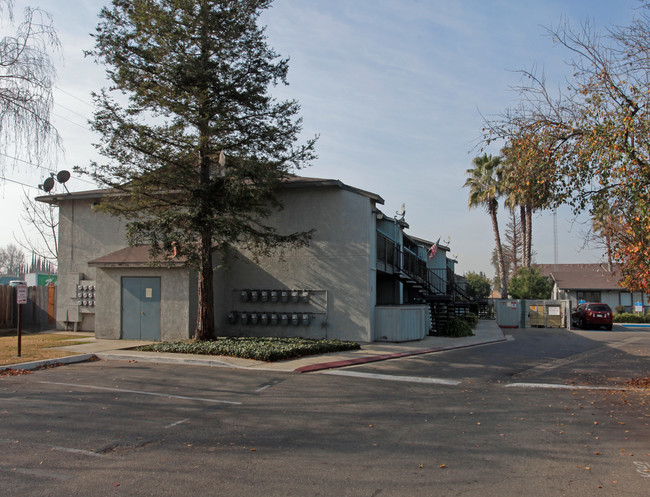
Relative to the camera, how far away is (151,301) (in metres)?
18.6

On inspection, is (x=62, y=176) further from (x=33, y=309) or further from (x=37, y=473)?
(x=37, y=473)

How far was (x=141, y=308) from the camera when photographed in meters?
18.7

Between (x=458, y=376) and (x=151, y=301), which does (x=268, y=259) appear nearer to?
(x=151, y=301)

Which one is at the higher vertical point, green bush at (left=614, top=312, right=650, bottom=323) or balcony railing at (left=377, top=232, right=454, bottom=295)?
balcony railing at (left=377, top=232, right=454, bottom=295)

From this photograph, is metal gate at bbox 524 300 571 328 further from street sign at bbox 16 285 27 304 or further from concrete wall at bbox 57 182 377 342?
street sign at bbox 16 285 27 304

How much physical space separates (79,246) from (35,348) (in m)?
7.64

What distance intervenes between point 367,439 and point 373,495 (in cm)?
193

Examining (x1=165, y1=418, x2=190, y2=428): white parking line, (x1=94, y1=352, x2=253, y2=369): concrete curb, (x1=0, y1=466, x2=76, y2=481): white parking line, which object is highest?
(x1=0, y1=466, x2=76, y2=481): white parking line

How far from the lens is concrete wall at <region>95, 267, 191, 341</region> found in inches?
711

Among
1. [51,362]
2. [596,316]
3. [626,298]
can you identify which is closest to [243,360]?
[51,362]

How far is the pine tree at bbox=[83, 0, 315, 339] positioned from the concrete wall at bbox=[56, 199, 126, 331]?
539 cm

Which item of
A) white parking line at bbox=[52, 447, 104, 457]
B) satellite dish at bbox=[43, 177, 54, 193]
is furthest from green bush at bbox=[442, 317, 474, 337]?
white parking line at bbox=[52, 447, 104, 457]

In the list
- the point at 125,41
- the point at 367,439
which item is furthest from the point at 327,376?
the point at 125,41

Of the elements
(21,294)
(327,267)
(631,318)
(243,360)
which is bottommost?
(631,318)
